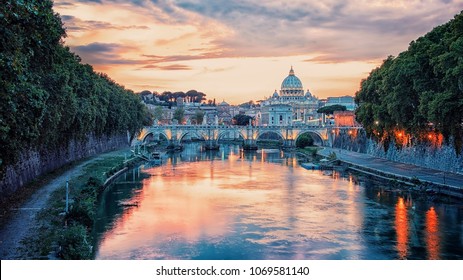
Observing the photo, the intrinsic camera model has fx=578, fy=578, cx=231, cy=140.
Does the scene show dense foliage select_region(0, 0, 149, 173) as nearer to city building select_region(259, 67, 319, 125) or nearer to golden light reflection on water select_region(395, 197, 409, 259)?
golden light reflection on water select_region(395, 197, 409, 259)

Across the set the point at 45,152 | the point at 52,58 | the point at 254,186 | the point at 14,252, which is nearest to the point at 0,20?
the point at 14,252

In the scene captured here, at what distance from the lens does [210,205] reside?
25.4m

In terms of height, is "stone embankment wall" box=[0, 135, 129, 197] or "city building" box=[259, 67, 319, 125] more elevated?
"city building" box=[259, 67, 319, 125]

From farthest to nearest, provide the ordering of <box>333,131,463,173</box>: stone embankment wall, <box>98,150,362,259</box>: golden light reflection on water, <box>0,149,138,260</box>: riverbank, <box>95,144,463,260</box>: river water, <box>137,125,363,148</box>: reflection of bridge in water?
<box>137,125,363,148</box>: reflection of bridge in water < <box>333,131,463,173</box>: stone embankment wall < <box>98,150,362,259</box>: golden light reflection on water < <box>95,144,463,260</box>: river water < <box>0,149,138,260</box>: riverbank

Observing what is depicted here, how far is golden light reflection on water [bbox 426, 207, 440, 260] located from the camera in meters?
16.4

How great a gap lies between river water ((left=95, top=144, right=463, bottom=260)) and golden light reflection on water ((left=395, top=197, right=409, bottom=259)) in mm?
28

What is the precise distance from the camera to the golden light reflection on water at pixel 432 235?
16.4m

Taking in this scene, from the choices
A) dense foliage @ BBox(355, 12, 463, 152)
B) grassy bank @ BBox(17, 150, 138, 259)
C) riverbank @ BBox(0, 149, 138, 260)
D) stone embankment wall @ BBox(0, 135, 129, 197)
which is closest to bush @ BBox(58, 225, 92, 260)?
grassy bank @ BBox(17, 150, 138, 259)

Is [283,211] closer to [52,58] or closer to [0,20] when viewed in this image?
[52,58]

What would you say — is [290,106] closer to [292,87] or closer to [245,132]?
[292,87]

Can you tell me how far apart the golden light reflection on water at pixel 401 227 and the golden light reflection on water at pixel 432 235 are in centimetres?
66

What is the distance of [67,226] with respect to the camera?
54.7ft

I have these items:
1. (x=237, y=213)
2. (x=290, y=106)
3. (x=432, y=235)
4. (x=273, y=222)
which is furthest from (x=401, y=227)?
(x=290, y=106)
